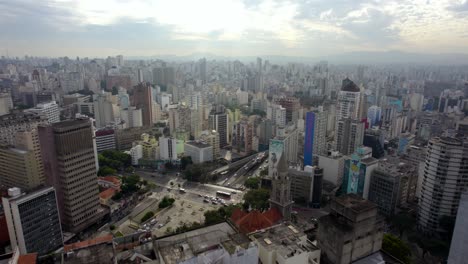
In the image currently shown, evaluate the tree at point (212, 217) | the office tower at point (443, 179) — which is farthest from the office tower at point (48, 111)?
the office tower at point (443, 179)

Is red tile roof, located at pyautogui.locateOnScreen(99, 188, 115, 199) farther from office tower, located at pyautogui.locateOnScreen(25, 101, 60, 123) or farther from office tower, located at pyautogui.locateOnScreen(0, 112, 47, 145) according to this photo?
office tower, located at pyautogui.locateOnScreen(25, 101, 60, 123)

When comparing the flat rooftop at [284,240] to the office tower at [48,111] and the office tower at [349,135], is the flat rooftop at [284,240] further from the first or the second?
the office tower at [48,111]

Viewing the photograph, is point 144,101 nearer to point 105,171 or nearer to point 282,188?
point 105,171

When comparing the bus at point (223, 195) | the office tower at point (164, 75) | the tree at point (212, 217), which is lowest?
the bus at point (223, 195)

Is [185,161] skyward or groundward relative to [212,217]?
groundward

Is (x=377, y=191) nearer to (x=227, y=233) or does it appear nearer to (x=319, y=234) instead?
(x=319, y=234)

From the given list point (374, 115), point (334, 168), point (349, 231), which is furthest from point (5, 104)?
point (374, 115)
